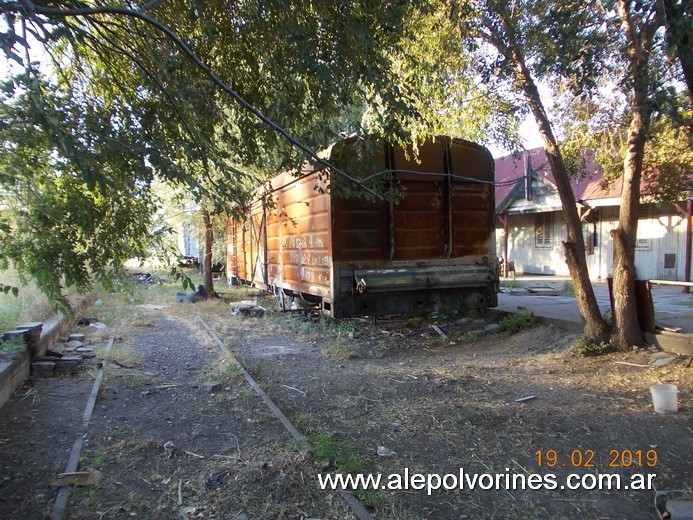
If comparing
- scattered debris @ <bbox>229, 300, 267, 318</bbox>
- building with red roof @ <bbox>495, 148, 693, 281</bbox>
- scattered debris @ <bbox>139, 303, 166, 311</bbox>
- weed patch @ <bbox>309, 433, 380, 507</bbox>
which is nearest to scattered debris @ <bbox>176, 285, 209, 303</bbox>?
scattered debris @ <bbox>139, 303, 166, 311</bbox>

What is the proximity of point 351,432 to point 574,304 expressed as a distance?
24.3 feet

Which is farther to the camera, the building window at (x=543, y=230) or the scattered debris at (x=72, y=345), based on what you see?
the building window at (x=543, y=230)

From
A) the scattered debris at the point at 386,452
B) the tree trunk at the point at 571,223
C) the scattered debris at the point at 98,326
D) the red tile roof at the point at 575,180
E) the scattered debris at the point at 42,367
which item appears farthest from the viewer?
the red tile roof at the point at 575,180

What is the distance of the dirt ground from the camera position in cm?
335

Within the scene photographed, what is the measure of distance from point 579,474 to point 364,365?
155 inches

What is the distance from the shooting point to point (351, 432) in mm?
4527

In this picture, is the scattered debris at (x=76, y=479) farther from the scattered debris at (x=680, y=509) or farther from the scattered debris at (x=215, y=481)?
the scattered debris at (x=680, y=509)

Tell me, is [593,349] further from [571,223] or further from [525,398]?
[525,398]

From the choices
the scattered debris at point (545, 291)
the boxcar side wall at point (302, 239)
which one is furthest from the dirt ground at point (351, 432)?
the scattered debris at point (545, 291)

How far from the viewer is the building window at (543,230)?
1922 centimetres

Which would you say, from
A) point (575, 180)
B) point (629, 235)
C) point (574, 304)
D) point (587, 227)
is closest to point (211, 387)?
point (629, 235)

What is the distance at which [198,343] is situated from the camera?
9219 mm
